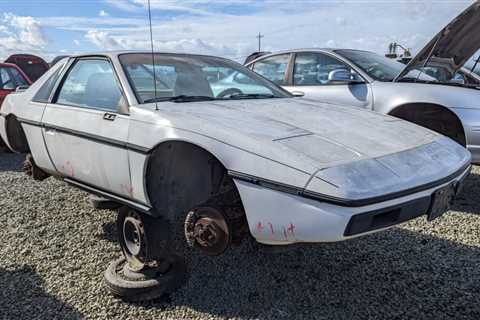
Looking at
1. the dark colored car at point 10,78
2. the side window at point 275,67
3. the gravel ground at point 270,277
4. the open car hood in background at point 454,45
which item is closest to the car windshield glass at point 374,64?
the open car hood in background at point 454,45

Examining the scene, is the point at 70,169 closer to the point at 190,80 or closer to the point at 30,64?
the point at 190,80

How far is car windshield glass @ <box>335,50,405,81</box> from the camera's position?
15.2 feet

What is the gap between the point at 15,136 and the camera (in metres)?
3.77

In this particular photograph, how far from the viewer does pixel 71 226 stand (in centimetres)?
358

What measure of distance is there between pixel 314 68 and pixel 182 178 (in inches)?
129

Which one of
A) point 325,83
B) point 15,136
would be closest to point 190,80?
point 15,136

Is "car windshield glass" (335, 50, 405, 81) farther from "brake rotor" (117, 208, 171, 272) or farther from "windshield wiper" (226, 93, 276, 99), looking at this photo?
"brake rotor" (117, 208, 171, 272)

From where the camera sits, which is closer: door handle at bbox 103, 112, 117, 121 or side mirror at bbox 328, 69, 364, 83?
door handle at bbox 103, 112, 117, 121

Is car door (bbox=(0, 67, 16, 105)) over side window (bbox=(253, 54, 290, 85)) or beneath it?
beneath

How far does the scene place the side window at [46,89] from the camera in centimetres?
327

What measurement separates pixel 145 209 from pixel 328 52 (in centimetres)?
352

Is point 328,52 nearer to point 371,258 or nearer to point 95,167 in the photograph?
point 371,258

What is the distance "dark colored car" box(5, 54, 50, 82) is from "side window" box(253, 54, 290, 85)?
7592 millimetres

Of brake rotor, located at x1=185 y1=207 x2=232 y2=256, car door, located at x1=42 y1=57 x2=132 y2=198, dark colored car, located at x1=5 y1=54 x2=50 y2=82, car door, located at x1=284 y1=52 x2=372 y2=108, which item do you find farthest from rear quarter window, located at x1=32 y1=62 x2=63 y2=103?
dark colored car, located at x1=5 y1=54 x2=50 y2=82
